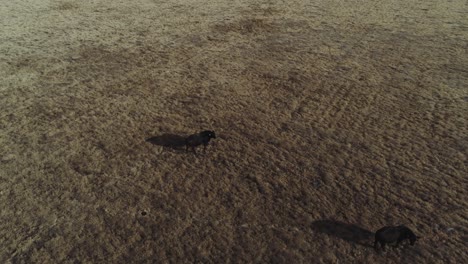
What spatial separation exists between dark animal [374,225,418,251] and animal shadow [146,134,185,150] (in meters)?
2.89

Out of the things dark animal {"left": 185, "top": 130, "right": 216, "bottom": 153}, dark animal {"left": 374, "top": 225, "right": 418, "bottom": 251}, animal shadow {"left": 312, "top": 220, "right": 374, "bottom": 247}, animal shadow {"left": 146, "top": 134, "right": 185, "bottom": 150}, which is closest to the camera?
dark animal {"left": 374, "top": 225, "right": 418, "bottom": 251}

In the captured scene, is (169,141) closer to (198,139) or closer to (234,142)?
(198,139)

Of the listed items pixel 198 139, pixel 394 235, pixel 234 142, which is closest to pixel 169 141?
pixel 198 139

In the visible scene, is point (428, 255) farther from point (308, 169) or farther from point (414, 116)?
point (414, 116)

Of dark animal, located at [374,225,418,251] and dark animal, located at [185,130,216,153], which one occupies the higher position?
dark animal, located at [185,130,216,153]

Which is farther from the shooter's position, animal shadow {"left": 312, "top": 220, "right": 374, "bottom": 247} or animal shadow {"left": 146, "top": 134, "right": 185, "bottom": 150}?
animal shadow {"left": 146, "top": 134, "right": 185, "bottom": 150}

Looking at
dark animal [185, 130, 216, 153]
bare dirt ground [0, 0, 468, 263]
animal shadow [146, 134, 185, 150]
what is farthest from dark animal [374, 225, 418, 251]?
animal shadow [146, 134, 185, 150]

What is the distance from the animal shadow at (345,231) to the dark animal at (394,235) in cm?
20

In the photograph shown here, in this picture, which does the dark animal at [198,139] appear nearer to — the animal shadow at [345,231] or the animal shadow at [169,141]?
the animal shadow at [169,141]

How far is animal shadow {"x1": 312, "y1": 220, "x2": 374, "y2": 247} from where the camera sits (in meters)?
4.00

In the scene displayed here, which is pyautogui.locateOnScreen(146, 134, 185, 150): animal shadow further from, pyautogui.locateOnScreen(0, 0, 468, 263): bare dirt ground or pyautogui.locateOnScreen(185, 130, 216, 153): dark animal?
pyautogui.locateOnScreen(185, 130, 216, 153): dark animal

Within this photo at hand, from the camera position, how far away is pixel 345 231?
13.4 ft

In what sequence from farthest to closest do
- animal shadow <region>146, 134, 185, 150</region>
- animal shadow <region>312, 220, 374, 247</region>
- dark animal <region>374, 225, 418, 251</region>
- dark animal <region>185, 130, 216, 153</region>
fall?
animal shadow <region>146, 134, 185, 150</region> → dark animal <region>185, 130, 216, 153</region> → animal shadow <region>312, 220, 374, 247</region> → dark animal <region>374, 225, 418, 251</region>

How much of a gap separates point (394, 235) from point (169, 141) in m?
3.25
